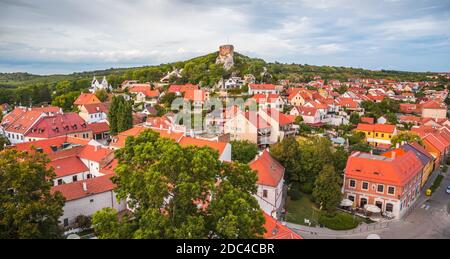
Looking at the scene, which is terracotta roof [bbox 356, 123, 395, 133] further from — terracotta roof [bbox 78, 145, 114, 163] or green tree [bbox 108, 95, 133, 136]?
terracotta roof [bbox 78, 145, 114, 163]

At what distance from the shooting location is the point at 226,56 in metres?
110

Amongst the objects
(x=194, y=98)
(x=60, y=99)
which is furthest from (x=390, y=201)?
(x=60, y=99)

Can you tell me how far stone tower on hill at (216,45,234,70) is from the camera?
107 meters

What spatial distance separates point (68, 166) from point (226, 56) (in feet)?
274

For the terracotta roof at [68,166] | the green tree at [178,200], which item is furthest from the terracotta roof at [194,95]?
the green tree at [178,200]

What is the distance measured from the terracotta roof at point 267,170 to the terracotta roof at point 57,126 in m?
31.5

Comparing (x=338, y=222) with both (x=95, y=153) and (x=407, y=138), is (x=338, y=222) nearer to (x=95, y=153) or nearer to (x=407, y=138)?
(x=95, y=153)

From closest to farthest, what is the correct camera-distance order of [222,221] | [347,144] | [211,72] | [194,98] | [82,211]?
[222,221] < [82,211] < [347,144] < [194,98] < [211,72]

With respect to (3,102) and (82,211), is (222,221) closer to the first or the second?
(82,211)

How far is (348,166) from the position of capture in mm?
33031

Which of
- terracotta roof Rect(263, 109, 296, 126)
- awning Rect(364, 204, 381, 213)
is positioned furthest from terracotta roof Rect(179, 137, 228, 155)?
terracotta roof Rect(263, 109, 296, 126)

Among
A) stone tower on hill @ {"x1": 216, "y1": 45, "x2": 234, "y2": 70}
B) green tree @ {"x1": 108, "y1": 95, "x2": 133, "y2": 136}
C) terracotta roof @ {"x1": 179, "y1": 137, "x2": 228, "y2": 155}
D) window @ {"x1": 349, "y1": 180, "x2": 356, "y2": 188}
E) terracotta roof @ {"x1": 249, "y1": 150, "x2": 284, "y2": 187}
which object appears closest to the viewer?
terracotta roof @ {"x1": 249, "y1": 150, "x2": 284, "y2": 187}

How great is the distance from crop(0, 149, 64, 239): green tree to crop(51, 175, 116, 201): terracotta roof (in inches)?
334

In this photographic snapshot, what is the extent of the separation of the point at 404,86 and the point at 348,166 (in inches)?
4879
